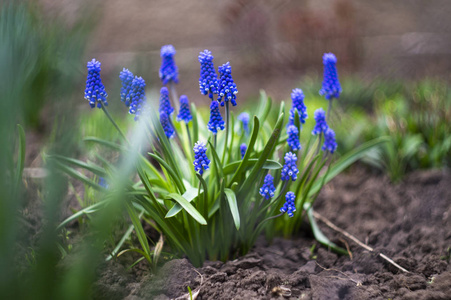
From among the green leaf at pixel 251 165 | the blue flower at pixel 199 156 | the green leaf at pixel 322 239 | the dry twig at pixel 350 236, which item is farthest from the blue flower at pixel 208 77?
the dry twig at pixel 350 236

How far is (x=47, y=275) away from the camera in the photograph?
2.67 feet

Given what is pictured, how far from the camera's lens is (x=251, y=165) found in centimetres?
187

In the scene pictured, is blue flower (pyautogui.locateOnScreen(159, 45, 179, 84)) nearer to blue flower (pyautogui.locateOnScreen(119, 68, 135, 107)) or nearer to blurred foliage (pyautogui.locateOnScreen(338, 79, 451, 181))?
blue flower (pyautogui.locateOnScreen(119, 68, 135, 107))

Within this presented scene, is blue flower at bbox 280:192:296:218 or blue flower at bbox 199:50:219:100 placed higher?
blue flower at bbox 199:50:219:100

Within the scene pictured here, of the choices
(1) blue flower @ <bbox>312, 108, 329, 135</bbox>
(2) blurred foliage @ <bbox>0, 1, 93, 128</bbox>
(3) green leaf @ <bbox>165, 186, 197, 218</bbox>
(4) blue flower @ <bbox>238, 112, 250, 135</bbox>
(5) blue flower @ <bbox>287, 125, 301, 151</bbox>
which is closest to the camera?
(2) blurred foliage @ <bbox>0, 1, 93, 128</bbox>

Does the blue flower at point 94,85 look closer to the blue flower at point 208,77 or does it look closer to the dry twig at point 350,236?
the blue flower at point 208,77

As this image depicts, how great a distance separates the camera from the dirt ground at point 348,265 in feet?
5.45

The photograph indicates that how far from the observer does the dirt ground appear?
166 centimetres

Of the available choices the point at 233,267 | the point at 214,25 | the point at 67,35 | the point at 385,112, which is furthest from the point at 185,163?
the point at 214,25

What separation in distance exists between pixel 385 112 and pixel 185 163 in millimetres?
2050

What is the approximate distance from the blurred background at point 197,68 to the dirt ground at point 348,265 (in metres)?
0.35

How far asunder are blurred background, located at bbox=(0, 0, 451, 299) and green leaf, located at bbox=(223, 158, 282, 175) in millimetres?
554

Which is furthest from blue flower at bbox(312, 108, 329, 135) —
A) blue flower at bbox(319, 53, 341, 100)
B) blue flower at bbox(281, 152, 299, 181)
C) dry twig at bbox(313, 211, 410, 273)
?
dry twig at bbox(313, 211, 410, 273)

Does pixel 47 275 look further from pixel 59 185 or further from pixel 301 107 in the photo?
pixel 301 107
